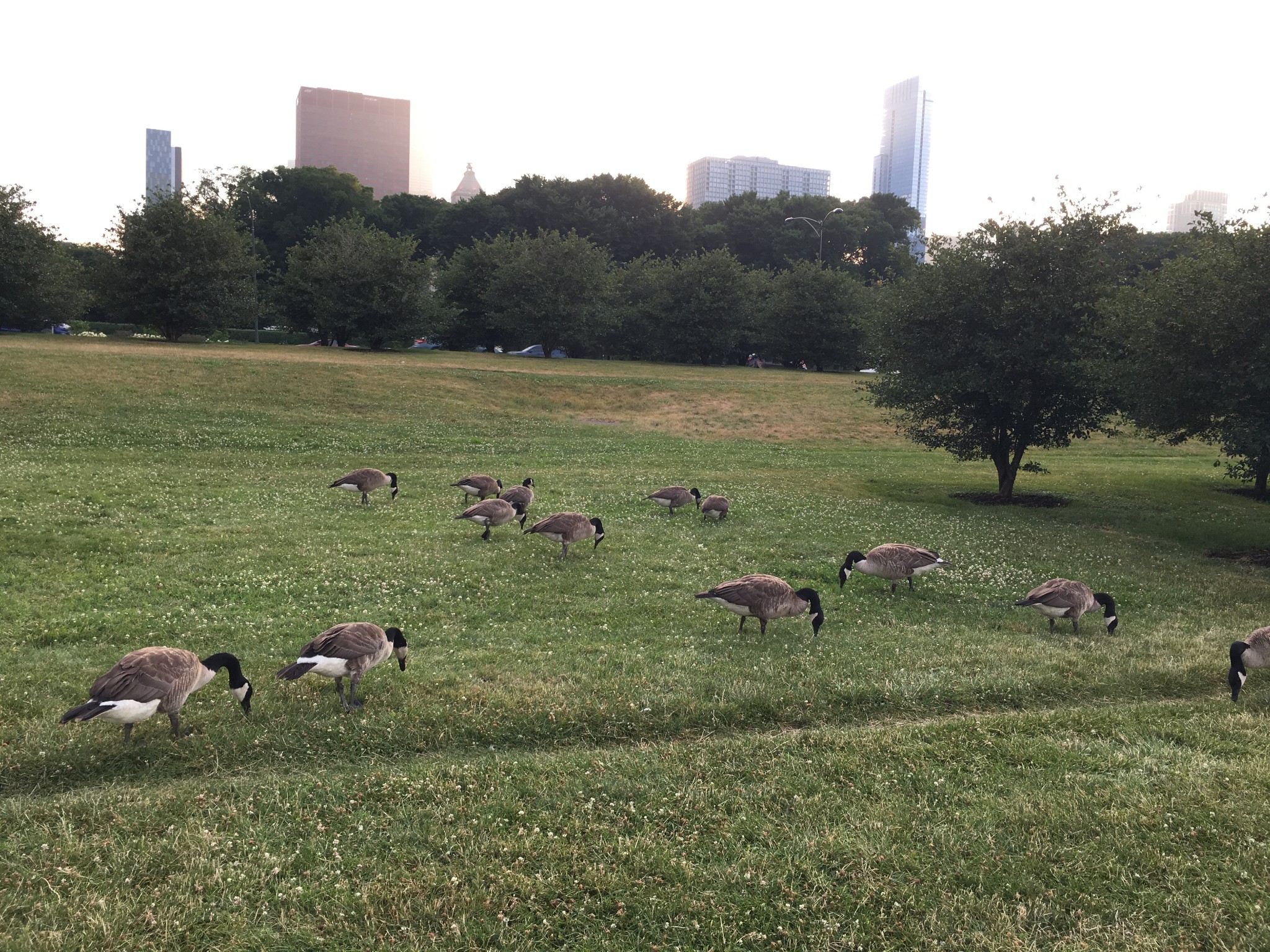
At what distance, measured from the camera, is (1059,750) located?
9.33m

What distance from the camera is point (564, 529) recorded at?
17422mm

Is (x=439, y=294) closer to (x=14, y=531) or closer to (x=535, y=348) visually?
(x=535, y=348)

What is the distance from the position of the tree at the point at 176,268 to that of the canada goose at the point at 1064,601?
5992cm

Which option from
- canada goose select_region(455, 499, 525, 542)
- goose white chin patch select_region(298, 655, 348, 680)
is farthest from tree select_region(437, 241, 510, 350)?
goose white chin patch select_region(298, 655, 348, 680)

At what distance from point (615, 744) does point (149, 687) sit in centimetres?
523

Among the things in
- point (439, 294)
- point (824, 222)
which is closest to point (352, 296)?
point (439, 294)

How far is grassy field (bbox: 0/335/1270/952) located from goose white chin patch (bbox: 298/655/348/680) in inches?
22.0

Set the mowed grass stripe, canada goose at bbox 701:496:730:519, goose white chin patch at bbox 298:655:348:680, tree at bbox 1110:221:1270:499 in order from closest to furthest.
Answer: the mowed grass stripe
goose white chin patch at bbox 298:655:348:680
tree at bbox 1110:221:1270:499
canada goose at bbox 701:496:730:519

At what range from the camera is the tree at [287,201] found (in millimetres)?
106375

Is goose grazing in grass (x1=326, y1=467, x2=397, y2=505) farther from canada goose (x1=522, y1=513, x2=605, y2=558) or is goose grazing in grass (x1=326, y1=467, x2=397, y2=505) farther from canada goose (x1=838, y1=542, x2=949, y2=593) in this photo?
canada goose (x1=838, y1=542, x2=949, y2=593)

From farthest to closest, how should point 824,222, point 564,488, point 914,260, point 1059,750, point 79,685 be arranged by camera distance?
point 824,222 → point 914,260 → point 564,488 → point 79,685 → point 1059,750

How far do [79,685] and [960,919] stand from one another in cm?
1051

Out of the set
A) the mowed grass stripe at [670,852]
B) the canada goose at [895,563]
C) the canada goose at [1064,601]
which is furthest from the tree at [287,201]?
the mowed grass stripe at [670,852]

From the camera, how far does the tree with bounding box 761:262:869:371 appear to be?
7431 cm
